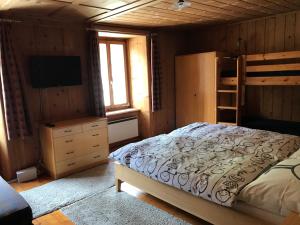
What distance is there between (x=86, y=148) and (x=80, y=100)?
0.78 metres

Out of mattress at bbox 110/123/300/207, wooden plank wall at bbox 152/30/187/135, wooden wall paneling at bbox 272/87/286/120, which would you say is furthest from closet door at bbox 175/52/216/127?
mattress at bbox 110/123/300/207

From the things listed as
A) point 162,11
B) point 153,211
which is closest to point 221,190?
point 153,211

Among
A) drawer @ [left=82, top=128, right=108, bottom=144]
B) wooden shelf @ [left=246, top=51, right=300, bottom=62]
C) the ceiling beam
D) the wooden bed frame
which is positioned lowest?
the wooden bed frame

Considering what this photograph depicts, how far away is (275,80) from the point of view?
353 centimetres

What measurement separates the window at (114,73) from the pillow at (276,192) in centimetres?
337

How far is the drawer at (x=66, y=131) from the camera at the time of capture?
126 inches

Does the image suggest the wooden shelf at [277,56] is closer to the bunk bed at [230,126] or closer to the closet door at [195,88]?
the bunk bed at [230,126]

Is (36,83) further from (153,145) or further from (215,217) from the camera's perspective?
(215,217)

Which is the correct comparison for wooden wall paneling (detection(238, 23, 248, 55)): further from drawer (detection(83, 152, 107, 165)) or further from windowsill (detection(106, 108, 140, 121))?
drawer (detection(83, 152, 107, 165))

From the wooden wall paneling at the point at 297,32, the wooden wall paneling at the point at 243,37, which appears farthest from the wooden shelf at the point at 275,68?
the wooden wall paneling at the point at 243,37

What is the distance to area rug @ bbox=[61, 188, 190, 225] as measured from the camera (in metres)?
2.30

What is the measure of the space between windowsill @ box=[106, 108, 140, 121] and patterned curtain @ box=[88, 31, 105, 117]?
54cm

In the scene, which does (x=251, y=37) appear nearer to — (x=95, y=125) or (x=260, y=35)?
(x=260, y=35)

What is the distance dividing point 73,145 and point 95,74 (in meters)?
1.15
